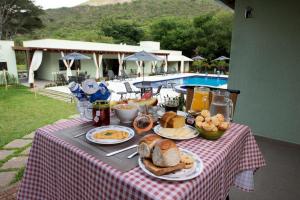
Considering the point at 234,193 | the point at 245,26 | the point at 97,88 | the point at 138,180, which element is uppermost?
the point at 245,26

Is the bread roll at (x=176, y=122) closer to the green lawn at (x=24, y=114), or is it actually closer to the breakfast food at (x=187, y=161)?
the breakfast food at (x=187, y=161)

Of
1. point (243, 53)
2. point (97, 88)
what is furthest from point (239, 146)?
point (243, 53)

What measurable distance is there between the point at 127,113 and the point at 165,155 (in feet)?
2.06

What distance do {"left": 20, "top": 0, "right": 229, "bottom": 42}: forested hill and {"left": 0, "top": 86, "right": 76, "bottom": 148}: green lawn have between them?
86.2 feet

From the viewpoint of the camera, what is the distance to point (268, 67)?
3525 millimetres

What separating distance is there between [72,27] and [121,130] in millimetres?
37880

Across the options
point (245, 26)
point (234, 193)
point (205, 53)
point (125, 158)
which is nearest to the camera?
point (125, 158)

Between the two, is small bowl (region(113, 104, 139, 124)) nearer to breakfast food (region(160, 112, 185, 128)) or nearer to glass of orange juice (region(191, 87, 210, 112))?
breakfast food (region(160, 112, 185, 128))

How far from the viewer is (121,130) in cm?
132

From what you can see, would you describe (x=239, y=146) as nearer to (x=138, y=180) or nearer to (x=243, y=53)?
(x=138, y=180)

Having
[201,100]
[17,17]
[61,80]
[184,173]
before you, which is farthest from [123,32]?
[184,173]

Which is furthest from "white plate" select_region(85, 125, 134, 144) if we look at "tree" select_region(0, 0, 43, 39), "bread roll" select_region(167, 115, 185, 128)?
"tree" select_region(0, 0, 43, 39)

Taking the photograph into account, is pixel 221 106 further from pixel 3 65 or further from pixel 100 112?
pixel 3 65

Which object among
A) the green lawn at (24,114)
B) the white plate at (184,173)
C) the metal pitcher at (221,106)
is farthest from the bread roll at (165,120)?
the green lawn at (24,114)
